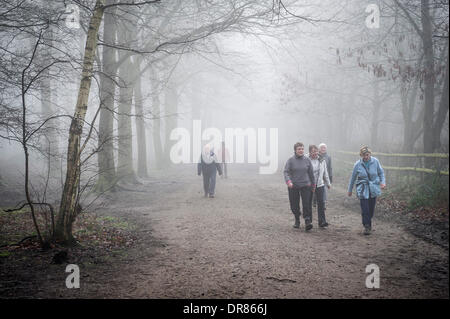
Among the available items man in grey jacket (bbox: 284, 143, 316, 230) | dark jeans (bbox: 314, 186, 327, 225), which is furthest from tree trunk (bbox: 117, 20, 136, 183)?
dark jeans (bbox: 314, 186, 327, 225)

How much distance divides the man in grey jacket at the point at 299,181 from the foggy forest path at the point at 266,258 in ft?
1.57

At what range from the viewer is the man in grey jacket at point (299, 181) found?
770cm

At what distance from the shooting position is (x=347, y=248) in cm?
605

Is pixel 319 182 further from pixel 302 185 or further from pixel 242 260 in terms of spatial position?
pixel 242 260

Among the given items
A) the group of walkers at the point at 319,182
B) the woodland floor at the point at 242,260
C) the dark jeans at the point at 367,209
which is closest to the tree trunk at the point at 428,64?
the woodland floor at the point at 242,260

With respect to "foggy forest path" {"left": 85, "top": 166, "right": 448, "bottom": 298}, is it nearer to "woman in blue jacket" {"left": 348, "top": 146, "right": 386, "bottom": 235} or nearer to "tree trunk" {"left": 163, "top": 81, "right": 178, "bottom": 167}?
"woman in blue jacket" {"left": 348, "top": 146, "right": 386, "bottom": 235}

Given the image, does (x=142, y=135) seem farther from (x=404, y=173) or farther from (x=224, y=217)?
(x=404, y=173)

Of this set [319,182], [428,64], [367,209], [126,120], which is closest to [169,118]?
[126,120]

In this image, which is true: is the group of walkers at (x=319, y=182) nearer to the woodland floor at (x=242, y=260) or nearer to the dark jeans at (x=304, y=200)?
the dark jeans at (x=304, y=200)

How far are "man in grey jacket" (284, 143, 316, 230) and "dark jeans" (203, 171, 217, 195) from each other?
485 cm

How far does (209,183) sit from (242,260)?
298 inches

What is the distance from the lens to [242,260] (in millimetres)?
5359

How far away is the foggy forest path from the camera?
4211mm

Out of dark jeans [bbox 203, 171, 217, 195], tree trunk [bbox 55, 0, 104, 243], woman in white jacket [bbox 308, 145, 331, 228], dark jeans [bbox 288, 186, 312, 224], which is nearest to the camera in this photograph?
tree trunk [bbox 55, 0, 104, 243]
